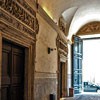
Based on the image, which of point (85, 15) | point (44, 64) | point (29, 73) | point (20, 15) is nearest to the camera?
point (20, 15)

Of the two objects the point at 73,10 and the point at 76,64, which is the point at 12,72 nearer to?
the point at 73,10

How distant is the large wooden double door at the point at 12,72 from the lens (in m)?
4.19

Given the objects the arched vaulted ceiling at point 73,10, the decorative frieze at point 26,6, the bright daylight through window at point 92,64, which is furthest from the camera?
the bright daylight through window at point 92,64

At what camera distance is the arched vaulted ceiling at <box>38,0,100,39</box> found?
23.3 ft

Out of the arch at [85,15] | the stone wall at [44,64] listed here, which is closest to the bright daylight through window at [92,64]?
the arch at [85,15]

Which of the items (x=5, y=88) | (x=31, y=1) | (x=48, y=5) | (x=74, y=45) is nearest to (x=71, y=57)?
(x=74, y=45)

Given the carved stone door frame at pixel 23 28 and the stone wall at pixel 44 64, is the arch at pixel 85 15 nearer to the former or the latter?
the stone wall at pixel 44 64

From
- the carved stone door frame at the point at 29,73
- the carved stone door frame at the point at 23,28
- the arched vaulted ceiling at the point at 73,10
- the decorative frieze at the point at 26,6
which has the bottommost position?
the carved stone door frame at the point at 29,73

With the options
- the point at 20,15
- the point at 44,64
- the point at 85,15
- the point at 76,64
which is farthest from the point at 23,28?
Result: the point at 76,64

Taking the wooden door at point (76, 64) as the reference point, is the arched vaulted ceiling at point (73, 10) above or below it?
above

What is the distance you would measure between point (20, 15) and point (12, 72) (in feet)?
4.19

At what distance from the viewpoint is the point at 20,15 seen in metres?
4.41

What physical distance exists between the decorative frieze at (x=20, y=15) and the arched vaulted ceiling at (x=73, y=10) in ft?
3.10

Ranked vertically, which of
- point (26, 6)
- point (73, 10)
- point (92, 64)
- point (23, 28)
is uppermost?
point (73, 10)
